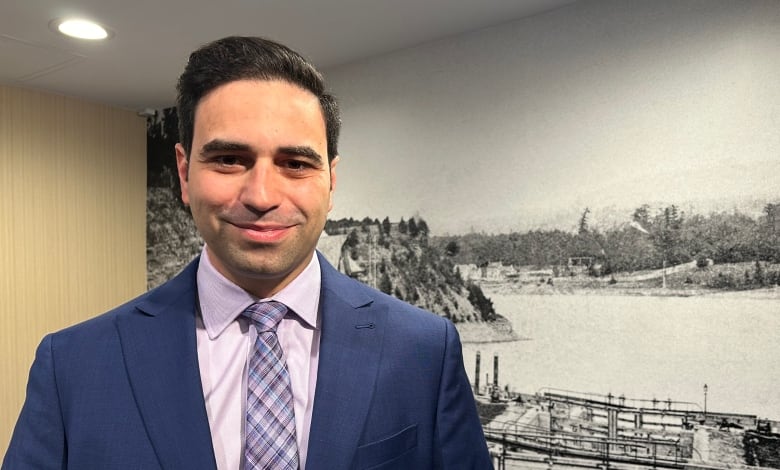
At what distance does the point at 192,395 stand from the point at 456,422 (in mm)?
469

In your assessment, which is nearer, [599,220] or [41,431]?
[41,431]

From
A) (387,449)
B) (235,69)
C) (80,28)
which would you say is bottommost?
(387,449)

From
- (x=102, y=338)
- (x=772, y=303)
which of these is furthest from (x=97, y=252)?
(x=772, y=303)

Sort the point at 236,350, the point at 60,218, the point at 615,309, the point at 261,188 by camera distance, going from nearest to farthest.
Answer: the point at 261,188 < the point at 236,350 < the point at 615,309 < the point at 60,218

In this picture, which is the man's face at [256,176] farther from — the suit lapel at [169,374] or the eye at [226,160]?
the suit lapel at [169,374]

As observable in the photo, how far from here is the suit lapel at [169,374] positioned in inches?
36.0

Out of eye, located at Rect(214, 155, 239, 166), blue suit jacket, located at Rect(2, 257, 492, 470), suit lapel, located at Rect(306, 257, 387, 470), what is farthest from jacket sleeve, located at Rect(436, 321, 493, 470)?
eye, located at Rect(214, 155, 239, 166)

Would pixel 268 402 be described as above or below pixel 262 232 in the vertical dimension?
below

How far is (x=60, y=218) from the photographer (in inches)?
137

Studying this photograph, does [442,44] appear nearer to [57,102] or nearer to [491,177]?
[491,177]

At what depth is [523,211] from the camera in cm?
244

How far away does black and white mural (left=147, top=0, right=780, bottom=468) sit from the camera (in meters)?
1.97

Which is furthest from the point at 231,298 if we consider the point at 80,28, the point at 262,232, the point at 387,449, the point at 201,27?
the point at 80,28

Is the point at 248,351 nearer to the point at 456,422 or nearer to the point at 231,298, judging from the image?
the point at 231,298
